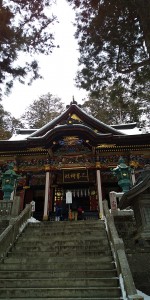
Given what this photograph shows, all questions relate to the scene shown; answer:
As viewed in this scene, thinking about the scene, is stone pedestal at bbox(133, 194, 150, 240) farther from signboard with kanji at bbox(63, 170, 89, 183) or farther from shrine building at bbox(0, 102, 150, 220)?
signboard with kanji at bbox(63, 170, 89, 183)

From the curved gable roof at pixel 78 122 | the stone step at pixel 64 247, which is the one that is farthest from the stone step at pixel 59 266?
the curved gable roof at pixel 78 122

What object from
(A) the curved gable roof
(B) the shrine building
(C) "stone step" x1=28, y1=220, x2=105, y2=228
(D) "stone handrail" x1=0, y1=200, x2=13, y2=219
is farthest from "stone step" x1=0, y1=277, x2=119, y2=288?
(A) the curved gable roof

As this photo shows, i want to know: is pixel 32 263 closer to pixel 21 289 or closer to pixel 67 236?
pixel 21 289

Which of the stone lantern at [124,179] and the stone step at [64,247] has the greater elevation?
the stone lantern at [124,179]

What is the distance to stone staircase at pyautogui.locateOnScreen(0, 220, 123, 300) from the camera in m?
5.36

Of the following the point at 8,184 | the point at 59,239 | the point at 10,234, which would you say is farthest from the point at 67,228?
the point at 8,184

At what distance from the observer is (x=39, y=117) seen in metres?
29.4

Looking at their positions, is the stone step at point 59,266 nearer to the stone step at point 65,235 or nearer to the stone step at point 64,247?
the stone step at point 64,247

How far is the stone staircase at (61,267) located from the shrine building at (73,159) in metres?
5.47

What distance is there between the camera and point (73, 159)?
14969 mm

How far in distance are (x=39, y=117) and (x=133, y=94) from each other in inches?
819

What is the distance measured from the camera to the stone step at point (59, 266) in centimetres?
632

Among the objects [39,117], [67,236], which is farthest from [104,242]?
[39,117]

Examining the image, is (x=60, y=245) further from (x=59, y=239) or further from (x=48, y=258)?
(x=48, y=258)
